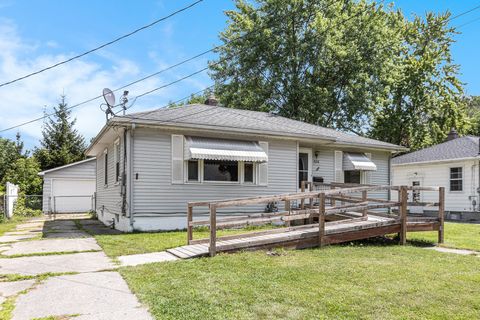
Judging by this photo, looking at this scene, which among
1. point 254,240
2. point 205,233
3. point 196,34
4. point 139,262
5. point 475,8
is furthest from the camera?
point 196,34

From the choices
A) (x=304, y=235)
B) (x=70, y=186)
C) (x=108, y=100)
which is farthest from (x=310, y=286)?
(x=70, y=186)

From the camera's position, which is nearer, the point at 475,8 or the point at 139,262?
the point at 139,262

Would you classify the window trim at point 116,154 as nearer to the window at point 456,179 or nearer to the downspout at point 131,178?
the downspout at point 131,178

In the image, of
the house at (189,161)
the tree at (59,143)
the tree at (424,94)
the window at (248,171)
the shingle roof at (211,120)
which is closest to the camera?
the house at (189,161)

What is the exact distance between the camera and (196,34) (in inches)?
527

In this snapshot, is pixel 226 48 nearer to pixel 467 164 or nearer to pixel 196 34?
pixel 196 34

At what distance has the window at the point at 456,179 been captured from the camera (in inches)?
696

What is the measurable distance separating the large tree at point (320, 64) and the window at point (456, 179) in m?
8.50

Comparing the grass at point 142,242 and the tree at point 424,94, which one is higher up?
the tree at point 424,94

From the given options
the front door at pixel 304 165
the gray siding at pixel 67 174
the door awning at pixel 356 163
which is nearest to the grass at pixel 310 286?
the front door at pixel 304 165

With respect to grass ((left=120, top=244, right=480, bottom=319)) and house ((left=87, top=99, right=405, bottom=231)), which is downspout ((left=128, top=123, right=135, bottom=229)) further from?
grass ((left=120, top=244, right=480, bottom=319))

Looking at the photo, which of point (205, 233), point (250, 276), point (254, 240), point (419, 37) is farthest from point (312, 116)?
point (250, 276)

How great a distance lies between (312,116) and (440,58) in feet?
42.0

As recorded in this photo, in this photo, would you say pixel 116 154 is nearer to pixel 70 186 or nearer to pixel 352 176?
pixel 352 176
